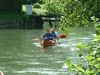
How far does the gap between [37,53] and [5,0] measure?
34.7 meters

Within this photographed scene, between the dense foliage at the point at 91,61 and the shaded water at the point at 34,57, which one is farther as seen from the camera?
the shaded water at the point at 34,57

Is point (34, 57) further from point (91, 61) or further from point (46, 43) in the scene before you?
point (91, 61)

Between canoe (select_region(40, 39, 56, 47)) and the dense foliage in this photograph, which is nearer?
the dense foliage

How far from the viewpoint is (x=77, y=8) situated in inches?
742

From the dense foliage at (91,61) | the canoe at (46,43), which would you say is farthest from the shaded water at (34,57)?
the dense foliage at (91,61)

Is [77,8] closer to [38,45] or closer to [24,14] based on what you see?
[38,45]

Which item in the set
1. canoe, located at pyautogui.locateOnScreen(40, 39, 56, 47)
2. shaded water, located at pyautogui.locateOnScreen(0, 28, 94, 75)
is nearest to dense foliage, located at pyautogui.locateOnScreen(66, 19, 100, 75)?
shaded water, located at pyautogui.locateOnScreen(0, 28, 94, 75)

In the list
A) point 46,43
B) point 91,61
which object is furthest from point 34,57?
point 91,61

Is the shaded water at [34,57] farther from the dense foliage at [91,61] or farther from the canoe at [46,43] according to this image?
the dense foliage at [91,61]

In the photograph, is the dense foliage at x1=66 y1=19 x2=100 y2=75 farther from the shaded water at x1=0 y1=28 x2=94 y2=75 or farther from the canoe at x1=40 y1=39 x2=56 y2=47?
the canoe at x1=40 y1=39 x2=56 y2=47

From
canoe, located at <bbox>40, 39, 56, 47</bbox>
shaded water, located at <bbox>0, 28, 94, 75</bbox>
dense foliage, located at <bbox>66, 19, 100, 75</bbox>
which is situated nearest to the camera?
dense foliage, located at <bbox>66, 19, 100, 75</bbox>

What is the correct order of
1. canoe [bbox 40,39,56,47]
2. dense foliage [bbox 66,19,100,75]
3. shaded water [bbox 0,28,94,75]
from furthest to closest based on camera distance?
1. canoe [bbox 40,39,56,47]
2. shaded water [bbox 0,28,94,75]
3. dense foliage [bbox 66,19,100,75]

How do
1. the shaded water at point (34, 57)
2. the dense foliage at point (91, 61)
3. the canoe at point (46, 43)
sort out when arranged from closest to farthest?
the dense foliage at point (91, 61) < the shaded water at point (34, 57) < the canoe at point (46, 43)

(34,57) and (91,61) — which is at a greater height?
(91,61)
